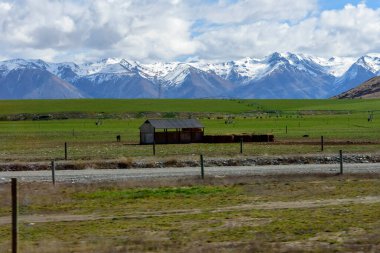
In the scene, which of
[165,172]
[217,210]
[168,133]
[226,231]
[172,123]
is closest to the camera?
[226,231]

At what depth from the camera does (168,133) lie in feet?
247

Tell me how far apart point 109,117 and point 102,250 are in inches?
6693

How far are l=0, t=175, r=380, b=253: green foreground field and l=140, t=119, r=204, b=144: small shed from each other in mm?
43501

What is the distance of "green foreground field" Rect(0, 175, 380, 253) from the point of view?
1565cm

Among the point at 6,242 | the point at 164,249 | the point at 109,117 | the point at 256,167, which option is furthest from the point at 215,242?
the point at 109,117

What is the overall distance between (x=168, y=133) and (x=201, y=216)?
55025mm

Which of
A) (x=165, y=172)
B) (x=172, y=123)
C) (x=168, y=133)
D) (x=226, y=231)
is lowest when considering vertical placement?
(x=226, y=231)

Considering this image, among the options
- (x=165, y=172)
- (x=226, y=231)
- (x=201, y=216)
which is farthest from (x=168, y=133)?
(x=226, y=231)

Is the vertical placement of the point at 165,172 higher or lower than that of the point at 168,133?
lower

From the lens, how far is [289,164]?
43656mm

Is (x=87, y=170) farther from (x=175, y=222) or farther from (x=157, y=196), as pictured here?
(x=175, y=222)

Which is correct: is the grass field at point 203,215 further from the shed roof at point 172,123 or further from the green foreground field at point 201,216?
the shed roof at point 172,123

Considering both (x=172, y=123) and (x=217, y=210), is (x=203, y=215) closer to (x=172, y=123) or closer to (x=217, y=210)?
(x=217, y=210)

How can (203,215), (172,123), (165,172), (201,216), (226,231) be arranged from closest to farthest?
(226,231) → (201,216) → (203,215) → (165,172) → (172,123)
